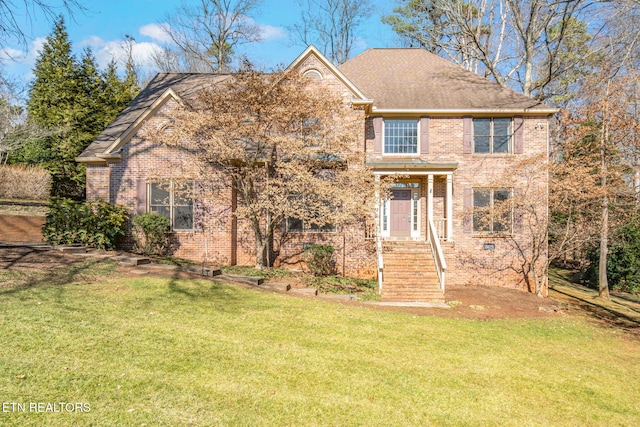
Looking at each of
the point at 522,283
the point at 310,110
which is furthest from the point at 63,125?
the point at 522,283

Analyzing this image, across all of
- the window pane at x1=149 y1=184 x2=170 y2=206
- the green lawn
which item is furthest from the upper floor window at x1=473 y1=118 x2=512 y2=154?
the window pane at x1=149 y1=184 x2=170 y2=206

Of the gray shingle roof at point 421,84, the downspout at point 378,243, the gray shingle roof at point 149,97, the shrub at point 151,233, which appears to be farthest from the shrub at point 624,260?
the gray shingle roof at point 149,97

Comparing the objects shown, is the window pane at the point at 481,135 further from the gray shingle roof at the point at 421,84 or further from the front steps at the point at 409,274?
the front steps at the point at 409,274

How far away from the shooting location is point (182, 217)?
1313 cm

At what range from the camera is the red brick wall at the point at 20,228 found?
1372 centimetres

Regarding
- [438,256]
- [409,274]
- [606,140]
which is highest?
[606,140]

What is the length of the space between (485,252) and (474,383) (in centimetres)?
944

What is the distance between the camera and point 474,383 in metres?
4.83

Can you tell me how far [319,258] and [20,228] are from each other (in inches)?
458

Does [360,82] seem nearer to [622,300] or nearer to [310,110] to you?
[310,110]

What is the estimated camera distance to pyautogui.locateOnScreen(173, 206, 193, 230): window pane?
43.0ft

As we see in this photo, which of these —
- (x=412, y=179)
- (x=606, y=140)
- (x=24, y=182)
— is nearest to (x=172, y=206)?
(x=412, y=179)

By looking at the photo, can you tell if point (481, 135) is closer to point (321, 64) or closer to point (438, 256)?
point (438, 256)

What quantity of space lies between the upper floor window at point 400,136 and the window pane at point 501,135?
9.28ft
